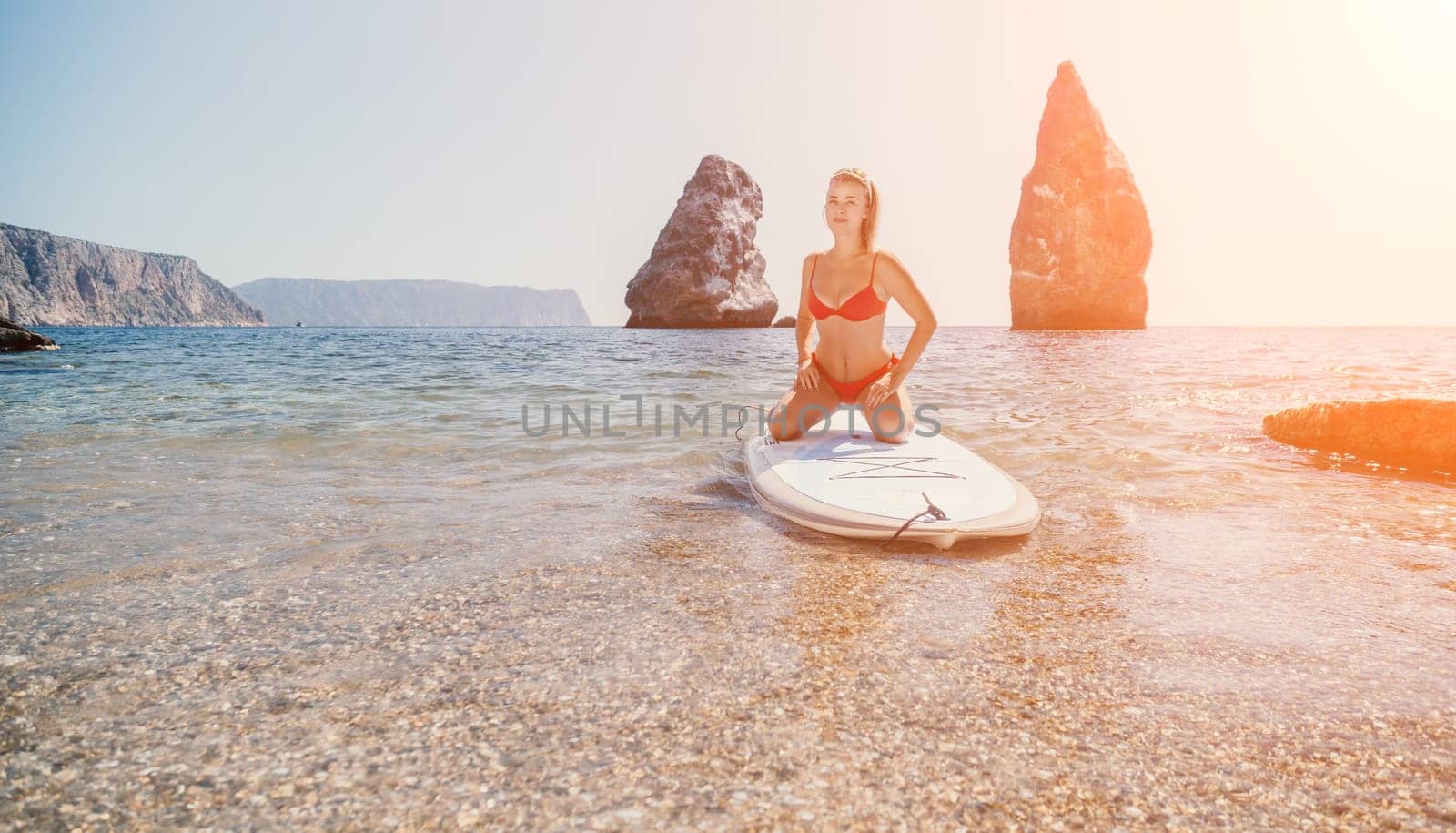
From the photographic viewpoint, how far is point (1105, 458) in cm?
625

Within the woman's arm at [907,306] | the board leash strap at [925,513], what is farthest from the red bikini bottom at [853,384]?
the board leash strap at [925,513]

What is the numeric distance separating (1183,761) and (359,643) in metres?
2.70

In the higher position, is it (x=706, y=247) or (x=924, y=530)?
(x=706, y=247)

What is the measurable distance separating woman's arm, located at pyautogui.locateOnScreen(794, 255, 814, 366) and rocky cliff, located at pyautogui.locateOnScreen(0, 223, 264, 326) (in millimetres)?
173653

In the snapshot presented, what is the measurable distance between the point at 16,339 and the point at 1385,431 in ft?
104

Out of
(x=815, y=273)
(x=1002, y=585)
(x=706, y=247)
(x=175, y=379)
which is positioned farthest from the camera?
(x=706, y=247)

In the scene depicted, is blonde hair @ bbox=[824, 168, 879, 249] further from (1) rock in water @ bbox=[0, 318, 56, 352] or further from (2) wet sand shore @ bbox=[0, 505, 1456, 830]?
(1) rock in water @ bbox=[0, 318, 56, 352]

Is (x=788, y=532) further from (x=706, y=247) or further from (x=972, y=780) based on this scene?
(x=706, y=247)

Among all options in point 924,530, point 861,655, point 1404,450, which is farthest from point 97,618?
point 1404,450

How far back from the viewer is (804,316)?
587 centimetres

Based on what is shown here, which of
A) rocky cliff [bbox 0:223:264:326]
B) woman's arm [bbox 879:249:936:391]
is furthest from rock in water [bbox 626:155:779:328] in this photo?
rocky cliff [bbox 0:223:264:326]

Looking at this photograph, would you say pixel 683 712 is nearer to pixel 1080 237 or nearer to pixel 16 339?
pixel 16 339

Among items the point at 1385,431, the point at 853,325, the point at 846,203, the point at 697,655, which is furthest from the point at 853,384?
the point at 1385,431

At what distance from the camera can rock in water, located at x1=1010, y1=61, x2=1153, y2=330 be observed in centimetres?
6919
